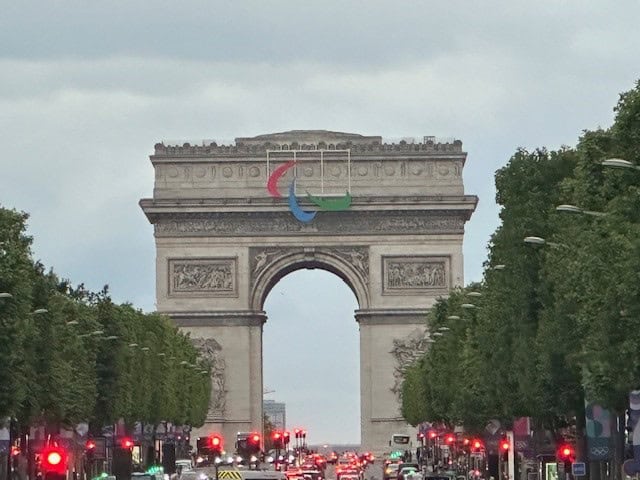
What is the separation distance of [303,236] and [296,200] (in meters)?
3.92

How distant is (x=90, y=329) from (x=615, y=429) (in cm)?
3799

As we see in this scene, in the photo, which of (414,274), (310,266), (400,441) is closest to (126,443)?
(400,441)

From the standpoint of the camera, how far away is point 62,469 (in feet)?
292

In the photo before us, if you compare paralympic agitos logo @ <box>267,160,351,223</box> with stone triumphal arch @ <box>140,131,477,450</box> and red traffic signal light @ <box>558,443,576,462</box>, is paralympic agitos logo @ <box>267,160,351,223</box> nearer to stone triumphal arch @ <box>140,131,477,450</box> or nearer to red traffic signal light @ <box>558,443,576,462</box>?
stone triumphal arch @ <box>140,131,477,450</box>

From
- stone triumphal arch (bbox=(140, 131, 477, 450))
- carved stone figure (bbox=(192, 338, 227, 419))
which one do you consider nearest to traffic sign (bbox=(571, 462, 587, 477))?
stone triumphal arch (bbox=(140, 131, 477, 450))

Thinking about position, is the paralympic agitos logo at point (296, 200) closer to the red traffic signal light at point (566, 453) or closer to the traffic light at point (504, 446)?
the traffic light at point (504, 446)

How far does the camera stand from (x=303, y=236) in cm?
15788

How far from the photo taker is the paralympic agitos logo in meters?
154

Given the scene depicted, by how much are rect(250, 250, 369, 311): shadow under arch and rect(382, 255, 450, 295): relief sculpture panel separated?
5.11 ft

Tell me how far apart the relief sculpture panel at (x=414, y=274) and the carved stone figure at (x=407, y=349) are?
266 centimetres

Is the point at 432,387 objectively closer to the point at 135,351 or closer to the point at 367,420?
the point at 135,351

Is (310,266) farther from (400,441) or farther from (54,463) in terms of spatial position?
(54,463)

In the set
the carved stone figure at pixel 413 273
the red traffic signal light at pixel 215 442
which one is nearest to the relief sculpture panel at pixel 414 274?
the carved stone figure at pixel 413 273

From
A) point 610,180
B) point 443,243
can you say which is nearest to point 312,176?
point 443,243
